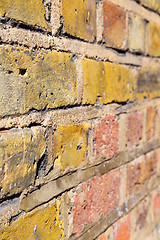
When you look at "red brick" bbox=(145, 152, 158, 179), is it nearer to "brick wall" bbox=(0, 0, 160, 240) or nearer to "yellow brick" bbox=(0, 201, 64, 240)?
"brick wall" bbox=(0, 0, 160, 240)

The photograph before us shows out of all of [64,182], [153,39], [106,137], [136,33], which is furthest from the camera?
[153,39]

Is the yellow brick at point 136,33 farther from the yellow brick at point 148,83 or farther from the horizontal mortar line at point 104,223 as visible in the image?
the horizontal mortar line at point 104,223

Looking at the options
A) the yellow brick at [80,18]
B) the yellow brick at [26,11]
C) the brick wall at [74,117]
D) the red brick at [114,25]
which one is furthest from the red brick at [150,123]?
the yellow brick at [26,11]

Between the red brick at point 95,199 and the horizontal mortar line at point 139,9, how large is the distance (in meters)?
0.39

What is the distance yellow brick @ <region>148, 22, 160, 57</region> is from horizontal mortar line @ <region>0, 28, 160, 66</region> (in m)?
0.11

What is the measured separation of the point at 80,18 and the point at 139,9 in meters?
0.30

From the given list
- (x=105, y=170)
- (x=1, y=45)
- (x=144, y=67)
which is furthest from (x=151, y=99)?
(x=1, y=45)

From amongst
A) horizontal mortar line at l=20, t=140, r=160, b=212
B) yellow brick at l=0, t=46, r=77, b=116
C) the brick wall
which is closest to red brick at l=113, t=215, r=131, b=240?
the brick wall

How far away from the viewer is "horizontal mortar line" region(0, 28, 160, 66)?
34 cm

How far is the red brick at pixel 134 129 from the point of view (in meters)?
0.66

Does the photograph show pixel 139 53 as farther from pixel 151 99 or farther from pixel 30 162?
pixel 30 162

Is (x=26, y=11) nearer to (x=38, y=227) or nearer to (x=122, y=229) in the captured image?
(x=38, y=227)

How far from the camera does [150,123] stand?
2.58ft

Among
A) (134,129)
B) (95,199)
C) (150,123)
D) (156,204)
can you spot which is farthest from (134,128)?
(156,204)
